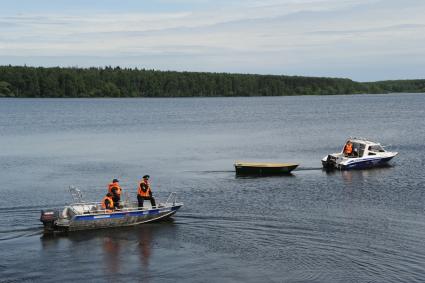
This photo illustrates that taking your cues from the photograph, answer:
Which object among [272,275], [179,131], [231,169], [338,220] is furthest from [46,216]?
[179,131]

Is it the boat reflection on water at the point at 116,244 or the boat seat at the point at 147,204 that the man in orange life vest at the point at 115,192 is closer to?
the boat reflection on water at the point at 116,244

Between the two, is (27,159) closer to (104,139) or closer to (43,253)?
(104,139)

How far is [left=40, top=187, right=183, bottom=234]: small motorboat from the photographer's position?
31.2 metres

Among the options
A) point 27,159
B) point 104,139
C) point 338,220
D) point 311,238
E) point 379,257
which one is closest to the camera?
point 379,257

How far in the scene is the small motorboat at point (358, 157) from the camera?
51844 millimetres

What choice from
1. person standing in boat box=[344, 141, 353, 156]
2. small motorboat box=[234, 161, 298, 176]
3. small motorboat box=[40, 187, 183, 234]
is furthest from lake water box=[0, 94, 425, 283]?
person standing in boat box=[344, 141, 353, 156]

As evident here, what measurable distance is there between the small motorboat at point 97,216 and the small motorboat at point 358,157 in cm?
2085

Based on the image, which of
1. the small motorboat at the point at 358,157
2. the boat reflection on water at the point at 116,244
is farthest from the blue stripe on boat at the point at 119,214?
the small motorboat at the point at 358,157

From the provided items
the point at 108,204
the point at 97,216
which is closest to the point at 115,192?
the point at 108,204

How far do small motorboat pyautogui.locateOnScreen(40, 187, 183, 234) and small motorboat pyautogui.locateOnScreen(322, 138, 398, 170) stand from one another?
68.4 ft

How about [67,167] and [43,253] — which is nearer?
[43,253]

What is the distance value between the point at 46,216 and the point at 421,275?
16591mm

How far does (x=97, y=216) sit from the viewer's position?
32000mm

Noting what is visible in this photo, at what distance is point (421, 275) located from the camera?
2498 cm
